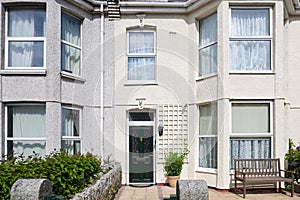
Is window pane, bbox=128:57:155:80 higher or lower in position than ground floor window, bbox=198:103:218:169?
higher

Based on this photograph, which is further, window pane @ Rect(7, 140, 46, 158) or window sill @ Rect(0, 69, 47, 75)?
window pane @ Rect(7, 140, 46, 158)

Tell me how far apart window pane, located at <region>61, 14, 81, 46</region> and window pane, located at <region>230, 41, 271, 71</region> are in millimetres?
5086

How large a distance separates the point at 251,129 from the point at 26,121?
676cm

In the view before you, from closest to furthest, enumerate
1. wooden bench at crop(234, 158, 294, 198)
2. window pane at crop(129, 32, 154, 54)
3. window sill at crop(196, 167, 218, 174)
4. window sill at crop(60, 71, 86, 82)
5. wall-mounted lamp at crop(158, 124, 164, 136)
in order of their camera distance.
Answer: wooden bench at crop(234, 158, 294, 198)
window sill at crop(60, 71, 86, 82)
window sill at crop(196, 167, 218, 174)
wall-mounted lamp at crop(158, 124, 164, 136)
window pane at crop(129, 32, 154, 54)

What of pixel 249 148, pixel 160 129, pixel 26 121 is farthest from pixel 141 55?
pixel 249 148

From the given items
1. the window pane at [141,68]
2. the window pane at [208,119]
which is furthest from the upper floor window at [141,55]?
the window pane at [208,119]

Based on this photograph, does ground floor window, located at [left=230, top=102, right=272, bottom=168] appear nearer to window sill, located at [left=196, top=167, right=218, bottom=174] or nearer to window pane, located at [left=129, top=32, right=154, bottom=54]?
window sill, located at [left=196, top=167, right=218, bottom=174]

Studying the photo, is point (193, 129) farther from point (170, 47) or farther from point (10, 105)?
point (10, 105)

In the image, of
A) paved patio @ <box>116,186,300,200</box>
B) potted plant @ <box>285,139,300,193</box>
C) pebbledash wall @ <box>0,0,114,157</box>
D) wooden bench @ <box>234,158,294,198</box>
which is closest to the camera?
paved patio @ <box>116,186,300,200</box>

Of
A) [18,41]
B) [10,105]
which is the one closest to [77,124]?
[10,105]

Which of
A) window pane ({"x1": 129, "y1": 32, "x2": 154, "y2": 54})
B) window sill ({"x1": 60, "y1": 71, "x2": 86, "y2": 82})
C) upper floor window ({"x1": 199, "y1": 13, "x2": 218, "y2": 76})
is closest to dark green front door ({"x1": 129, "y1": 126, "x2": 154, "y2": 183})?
window sill ({"x1": 60, "y1": 71, "x2": 86, "y2": 82})

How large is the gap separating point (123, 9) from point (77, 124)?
4241 mm

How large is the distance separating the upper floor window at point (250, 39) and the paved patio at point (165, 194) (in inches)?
148

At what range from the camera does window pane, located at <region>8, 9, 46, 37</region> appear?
11297mm
